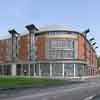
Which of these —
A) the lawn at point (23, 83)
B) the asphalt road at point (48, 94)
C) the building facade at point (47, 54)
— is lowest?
the lawn at point (23, 83)

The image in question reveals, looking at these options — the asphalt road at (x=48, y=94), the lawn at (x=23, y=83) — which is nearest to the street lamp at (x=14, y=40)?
the lawn at (x=23, y=83)

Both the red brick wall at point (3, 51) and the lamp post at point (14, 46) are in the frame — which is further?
the red brick wall at point (3, 51)

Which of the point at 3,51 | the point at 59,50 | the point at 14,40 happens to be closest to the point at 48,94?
the point at 59,50

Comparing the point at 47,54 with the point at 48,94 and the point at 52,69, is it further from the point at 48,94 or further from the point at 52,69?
the point at 48,94

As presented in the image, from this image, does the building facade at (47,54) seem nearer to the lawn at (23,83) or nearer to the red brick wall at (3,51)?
the red brick wall at (3,51)

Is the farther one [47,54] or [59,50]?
[47,54]

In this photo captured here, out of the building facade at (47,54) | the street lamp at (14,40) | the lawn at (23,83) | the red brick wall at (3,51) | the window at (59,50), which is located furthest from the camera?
the red brick wall at (3,51)

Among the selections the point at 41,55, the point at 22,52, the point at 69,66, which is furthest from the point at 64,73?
the point at 22,52

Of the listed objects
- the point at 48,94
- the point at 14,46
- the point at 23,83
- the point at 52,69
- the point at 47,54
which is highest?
the point at 14,46

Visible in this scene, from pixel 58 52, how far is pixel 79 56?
8102 millimetres

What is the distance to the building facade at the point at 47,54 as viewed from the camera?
3765 inches

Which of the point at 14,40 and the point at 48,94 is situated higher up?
the point at 14,40

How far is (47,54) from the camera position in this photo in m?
96.4

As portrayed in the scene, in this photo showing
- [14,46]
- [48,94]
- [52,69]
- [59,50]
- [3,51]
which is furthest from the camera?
[3,51]
